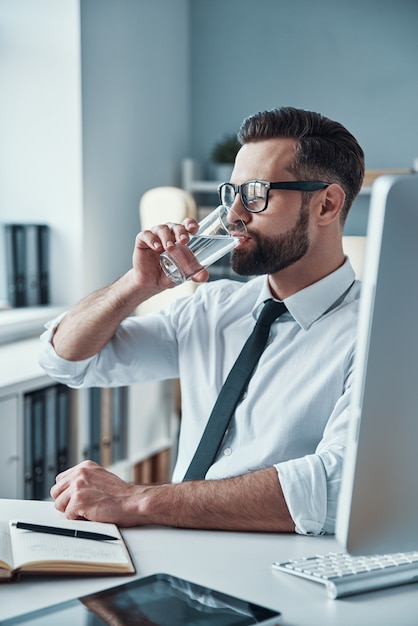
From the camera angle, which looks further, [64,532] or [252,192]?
[252,192]

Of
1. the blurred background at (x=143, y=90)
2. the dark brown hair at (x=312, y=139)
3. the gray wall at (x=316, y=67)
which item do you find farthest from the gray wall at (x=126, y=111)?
the dark brown hair at (x=312, y=139)

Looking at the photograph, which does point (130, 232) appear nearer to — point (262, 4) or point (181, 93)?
point (181, 93)

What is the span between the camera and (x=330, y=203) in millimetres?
1746

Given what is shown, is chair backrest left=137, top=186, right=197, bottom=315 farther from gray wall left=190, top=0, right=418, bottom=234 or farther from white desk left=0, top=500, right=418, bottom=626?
white desk left=0, top=500, right=418, bottom=626

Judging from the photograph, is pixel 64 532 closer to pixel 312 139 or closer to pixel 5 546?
pixel 5 546

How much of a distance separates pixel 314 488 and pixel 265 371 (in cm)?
37

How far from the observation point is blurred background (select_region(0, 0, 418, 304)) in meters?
3.35

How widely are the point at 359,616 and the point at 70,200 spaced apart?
2.62 meters

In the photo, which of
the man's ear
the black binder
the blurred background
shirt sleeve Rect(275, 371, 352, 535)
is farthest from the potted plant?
shirt sleeve Rect(275, 371, 352, 535)

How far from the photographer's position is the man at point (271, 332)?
1.41m

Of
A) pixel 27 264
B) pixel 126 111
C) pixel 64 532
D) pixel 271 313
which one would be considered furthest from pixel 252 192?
pixel 126 111

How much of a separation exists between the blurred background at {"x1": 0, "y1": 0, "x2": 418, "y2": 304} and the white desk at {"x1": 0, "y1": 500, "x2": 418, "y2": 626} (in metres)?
2.25

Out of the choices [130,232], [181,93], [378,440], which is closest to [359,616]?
[378,440]

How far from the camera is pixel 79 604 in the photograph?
1002mm
